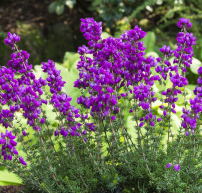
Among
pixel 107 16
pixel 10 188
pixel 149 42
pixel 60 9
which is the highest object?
pixel 60 9

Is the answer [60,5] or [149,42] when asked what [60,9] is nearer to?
[60,5]

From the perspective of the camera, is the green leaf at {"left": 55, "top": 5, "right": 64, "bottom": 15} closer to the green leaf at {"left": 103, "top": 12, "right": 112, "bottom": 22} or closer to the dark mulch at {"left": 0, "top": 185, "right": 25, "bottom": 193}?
the green leaf at {"left": 103, "top": 12, "right": 112, "bottom": 22}

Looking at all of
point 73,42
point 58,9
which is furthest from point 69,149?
point 73,42

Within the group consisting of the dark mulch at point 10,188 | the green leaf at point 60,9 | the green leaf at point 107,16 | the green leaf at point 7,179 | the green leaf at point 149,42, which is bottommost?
the dark mulch at point 10,188

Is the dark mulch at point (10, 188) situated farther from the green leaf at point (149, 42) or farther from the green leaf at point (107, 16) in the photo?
the green leaf at point (107, 16)

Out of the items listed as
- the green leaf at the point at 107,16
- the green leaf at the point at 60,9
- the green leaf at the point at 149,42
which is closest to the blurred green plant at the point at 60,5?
the green leaf at the point at 60,9

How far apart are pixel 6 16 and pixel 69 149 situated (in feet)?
18.3

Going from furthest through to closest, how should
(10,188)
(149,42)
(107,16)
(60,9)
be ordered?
(60,9)
(107,16)
(149,42)
(10,188)

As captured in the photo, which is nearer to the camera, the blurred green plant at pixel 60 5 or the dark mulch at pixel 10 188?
the dark mulch at pixel 10 188

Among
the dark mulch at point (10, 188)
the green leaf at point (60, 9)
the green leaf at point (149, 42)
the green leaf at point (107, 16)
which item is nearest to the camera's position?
the dark mulch at point (10, 188)

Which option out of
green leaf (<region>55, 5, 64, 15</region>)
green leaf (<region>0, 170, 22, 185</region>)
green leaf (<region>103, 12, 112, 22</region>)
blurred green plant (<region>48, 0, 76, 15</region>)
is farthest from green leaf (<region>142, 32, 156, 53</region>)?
green leaf (<region>0, 170, 22, 185</region>)

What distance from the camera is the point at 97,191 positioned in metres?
1.73

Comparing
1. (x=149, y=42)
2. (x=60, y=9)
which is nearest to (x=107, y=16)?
(x=60, y=9)

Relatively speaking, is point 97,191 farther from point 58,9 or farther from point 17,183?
point 58,9
